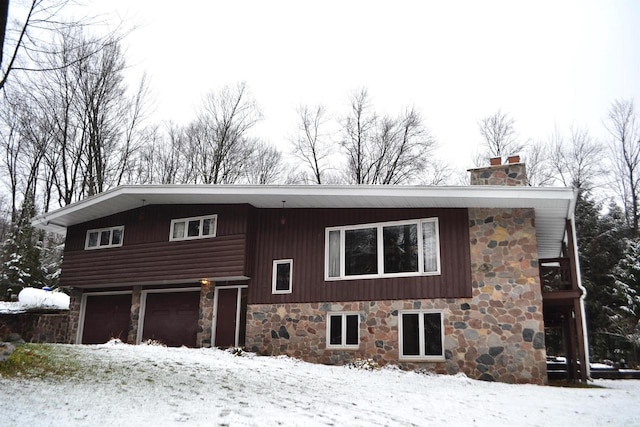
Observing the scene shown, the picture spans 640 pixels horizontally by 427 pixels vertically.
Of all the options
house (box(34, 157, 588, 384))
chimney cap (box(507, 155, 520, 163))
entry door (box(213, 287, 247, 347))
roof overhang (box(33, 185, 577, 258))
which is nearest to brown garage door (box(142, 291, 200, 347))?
house (box(34, 157, 588, 384))

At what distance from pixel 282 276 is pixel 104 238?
20.8 ft

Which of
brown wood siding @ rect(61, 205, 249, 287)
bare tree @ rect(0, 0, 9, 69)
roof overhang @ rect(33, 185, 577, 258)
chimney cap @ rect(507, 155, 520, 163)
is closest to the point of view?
bare tree @ rect(0, 0, 9, 69)

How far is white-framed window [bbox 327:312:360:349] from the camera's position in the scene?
12266 millimetres

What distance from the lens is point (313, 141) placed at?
27422mm

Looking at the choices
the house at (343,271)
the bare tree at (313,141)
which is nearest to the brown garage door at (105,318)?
the house at (343,271)

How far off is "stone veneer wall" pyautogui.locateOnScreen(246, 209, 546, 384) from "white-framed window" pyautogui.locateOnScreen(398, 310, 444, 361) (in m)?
0.13

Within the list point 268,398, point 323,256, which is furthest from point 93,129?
point 268,398

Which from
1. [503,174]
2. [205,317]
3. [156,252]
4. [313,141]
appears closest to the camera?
[503,174]

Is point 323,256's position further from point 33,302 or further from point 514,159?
point 33,302

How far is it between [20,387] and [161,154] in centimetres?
2267

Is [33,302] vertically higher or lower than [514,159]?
lower

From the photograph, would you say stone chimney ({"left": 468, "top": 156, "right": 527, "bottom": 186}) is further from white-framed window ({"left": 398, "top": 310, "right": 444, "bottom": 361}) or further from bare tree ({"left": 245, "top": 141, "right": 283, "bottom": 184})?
bare tree ({"left": 245, "top": 141, "right": 283, "bottom": 184})

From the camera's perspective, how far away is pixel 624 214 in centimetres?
2339

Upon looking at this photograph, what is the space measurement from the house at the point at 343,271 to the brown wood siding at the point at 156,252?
0.13 feet
